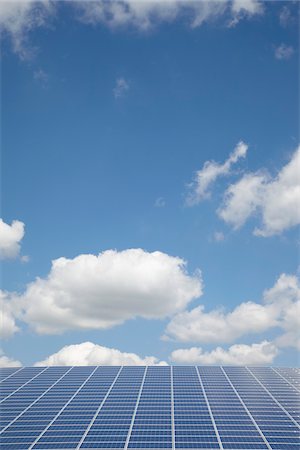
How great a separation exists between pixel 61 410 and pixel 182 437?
1910 centimetres

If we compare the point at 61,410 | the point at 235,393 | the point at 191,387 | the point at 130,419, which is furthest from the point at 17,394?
the point at 235,393

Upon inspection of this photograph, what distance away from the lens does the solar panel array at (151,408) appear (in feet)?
162

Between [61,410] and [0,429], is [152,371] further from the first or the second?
[0,429]

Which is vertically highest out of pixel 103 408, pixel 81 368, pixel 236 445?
pixel 81 368

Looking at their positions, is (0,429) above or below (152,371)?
below

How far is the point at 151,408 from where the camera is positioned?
58062 millimetres

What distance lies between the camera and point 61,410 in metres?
59.0

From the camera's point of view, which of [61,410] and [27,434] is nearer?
[27,434]

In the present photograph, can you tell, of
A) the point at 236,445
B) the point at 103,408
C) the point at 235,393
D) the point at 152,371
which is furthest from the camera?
the point at 152,371

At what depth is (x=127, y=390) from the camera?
218ft

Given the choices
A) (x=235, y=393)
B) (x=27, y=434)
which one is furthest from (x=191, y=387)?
(x=27, y=434)

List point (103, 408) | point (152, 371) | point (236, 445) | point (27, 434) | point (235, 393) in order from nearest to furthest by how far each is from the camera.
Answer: point (236, 445) → point (27, 434) → point (103, 408) → point (235, 393) → point (152, 371)

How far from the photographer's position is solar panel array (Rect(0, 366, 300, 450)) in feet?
162

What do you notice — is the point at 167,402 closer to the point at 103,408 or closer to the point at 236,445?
the point at 103,408
